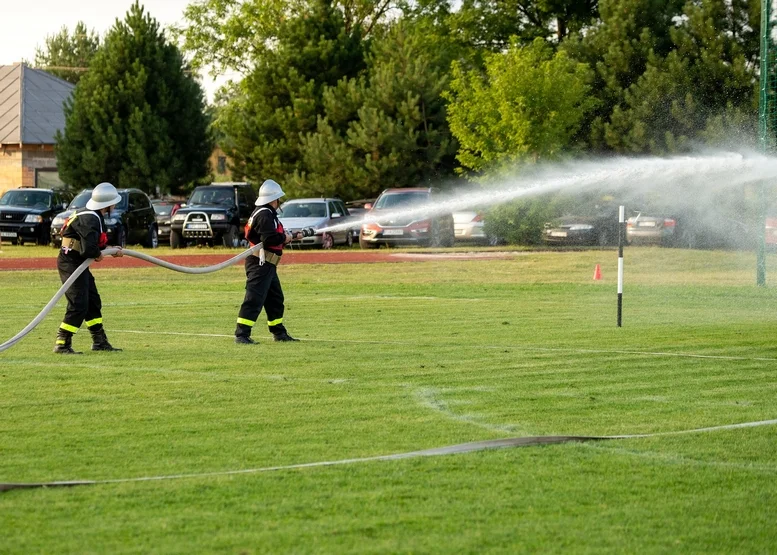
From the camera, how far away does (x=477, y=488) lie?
6379 mm

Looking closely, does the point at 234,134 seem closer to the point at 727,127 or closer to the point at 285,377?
the point at 727,127

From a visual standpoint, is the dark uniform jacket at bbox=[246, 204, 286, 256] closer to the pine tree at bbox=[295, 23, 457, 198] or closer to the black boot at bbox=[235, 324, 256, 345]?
the black boot at bbox=[235, 324, 256, 345]

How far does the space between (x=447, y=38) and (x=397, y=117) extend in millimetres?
13603

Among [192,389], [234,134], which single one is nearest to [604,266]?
[192,389]

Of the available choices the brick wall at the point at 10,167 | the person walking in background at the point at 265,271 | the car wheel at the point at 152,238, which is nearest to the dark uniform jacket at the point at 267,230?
the person walking in background at the point at 265,271

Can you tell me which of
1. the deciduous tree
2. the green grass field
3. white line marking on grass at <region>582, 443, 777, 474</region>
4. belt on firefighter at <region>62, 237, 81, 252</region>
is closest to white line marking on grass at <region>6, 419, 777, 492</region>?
the green grass field

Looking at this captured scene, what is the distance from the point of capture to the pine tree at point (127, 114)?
49844 mm

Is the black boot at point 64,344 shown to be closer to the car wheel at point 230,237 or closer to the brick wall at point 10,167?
the car wheel at point 230,237

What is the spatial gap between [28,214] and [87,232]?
88.4ft

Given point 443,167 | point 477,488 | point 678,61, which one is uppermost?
point 678,61

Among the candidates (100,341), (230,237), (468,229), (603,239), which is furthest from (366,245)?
(100,341)

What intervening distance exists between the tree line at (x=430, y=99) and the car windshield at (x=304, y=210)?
4.60m

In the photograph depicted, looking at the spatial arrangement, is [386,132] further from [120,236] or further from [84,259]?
[84,259]

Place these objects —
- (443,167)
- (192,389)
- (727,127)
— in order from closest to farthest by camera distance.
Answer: (192,389), (727,127), (443,167)
